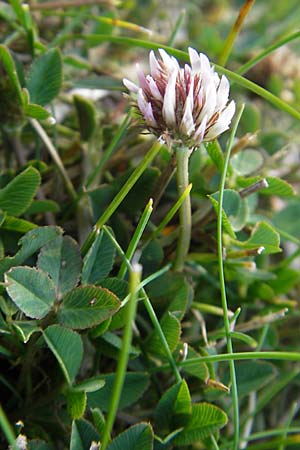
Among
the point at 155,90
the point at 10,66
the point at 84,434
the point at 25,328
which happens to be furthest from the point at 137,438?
the point at 10,66

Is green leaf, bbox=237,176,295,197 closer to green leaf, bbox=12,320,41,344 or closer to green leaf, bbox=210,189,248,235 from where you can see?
green leaf, bbox=210,189,248,235

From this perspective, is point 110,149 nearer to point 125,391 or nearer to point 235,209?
point 235,209

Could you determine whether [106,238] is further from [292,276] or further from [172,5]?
[172,5]

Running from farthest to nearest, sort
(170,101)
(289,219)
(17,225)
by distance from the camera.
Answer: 1. (289,219)
2. (17,225)
3. (170,101)

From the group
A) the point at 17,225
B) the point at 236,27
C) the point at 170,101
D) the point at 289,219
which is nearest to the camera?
the point at 170,101

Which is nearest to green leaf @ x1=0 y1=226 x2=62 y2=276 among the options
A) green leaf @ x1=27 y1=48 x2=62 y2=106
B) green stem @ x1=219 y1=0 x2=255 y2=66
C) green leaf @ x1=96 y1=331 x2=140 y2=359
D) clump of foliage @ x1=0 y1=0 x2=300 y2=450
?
clump of foliage @ x1=0 y1=0 x2=300 y2=450

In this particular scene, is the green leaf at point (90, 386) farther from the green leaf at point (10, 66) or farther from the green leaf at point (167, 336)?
the green leaf at point (10, 66)
